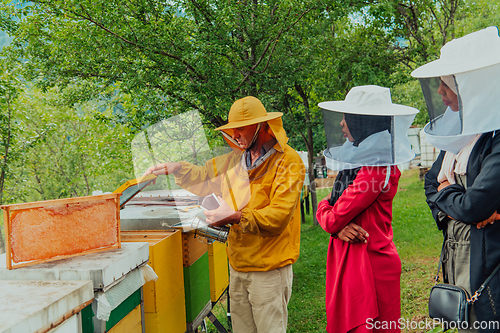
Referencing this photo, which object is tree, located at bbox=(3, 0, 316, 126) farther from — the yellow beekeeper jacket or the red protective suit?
the red protective suit

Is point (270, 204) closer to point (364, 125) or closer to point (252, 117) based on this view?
point (252, 117)

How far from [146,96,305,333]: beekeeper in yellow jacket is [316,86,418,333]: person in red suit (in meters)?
0.29

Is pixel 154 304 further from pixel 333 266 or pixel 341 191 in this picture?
pixel 341 191

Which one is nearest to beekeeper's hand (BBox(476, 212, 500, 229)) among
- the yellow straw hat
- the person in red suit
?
the person in red suit

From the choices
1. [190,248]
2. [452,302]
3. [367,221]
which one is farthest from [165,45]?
[452,302]

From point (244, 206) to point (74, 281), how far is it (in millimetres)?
1031

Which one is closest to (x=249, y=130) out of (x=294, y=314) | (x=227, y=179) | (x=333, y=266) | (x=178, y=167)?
(x=227, y=179)

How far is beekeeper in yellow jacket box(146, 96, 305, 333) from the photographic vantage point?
2.10m

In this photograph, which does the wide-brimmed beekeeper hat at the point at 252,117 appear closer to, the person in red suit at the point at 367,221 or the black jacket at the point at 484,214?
the person in red suit at the point at 367,221

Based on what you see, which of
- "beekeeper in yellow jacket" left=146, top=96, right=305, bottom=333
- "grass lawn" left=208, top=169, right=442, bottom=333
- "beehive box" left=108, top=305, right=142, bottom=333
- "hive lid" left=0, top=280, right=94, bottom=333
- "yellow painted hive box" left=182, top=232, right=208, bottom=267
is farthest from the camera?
"grass lawn" left=208, top=169, right=442, bottom=333

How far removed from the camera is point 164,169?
7.84ft

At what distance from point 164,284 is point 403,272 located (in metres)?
4.20

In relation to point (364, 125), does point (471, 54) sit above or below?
above

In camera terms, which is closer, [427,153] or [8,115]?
[8,115]
